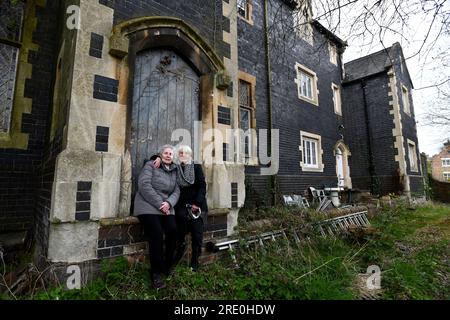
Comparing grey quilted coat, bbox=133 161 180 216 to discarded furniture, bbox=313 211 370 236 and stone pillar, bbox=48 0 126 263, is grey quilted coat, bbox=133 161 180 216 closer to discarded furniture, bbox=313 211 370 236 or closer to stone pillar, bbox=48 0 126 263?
stone pillar, bbox=48 0 126 263

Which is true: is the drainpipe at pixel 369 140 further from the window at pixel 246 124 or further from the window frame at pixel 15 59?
the window frame at pixel 15 59

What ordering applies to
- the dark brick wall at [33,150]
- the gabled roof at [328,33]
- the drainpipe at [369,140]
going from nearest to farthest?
the gabled roof at [328,33]
the dark brick wall at [33,150]
the drainpipe at [369,140]

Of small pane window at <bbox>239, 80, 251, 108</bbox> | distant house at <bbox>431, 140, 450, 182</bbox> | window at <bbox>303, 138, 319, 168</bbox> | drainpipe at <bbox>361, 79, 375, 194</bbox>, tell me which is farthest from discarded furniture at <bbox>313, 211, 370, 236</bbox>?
distant house at <bbox>431, 140, 450, 182</bbox>

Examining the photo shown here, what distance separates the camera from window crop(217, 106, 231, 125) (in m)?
4.47

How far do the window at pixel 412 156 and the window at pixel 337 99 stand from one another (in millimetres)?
4792

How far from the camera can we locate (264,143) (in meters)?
9.16

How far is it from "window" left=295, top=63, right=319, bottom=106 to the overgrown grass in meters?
7.72

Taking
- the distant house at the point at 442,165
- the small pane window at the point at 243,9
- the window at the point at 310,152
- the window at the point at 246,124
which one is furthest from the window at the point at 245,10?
the distant house at the point at 442,165

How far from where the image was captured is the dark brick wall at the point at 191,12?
3629 mm

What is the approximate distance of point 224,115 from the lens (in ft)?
14.9

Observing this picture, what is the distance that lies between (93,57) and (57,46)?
2051mm

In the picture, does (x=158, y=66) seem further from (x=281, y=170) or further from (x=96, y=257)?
(x=281, y=170)

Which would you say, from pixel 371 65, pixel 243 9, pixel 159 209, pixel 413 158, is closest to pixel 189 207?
pixel 159 209

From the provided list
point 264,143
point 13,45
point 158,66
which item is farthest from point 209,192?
point 264,143
